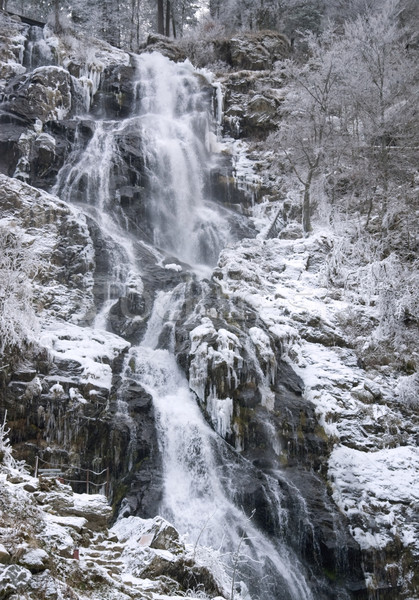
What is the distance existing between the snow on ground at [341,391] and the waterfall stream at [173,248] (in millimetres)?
1620

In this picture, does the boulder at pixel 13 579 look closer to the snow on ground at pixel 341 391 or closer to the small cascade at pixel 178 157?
the snow on ground at pixel 341 391

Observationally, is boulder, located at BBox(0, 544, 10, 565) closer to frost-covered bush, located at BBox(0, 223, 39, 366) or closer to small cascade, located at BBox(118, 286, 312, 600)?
small cascade, located at BBox(118, 286, 312, 600)

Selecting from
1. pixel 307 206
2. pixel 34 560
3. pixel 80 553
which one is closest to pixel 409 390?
pixel 80 553

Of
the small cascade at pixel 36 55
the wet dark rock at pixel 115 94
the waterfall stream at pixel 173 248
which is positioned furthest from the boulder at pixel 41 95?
the small cascade at pixel 36 55

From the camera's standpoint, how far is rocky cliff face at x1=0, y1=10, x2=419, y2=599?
937cm

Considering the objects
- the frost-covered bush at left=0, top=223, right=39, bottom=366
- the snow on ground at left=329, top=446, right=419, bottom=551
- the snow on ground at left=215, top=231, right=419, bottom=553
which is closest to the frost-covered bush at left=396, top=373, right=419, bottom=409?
the snow on ground at left=215, top=231, right=419, bottom=553

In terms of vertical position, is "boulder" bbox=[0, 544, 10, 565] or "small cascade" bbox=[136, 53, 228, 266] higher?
"small cascade" bbox=[136, 53, 228, 266]

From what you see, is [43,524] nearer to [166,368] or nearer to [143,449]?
[143,449]

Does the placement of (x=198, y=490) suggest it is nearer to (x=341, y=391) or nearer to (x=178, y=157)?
(x=341, y=391)

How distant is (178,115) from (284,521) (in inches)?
817

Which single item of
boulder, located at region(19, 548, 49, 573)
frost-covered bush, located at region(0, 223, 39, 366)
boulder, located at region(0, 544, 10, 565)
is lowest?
boulder, located at region(19, 548, 49, 573)

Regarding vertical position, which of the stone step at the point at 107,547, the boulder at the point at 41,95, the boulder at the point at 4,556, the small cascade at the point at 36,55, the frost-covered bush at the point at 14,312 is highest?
the small cascade at the point at 36,55

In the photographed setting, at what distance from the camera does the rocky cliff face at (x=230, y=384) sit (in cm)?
937

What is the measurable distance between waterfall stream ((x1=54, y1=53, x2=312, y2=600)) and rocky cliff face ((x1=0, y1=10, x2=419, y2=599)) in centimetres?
16
